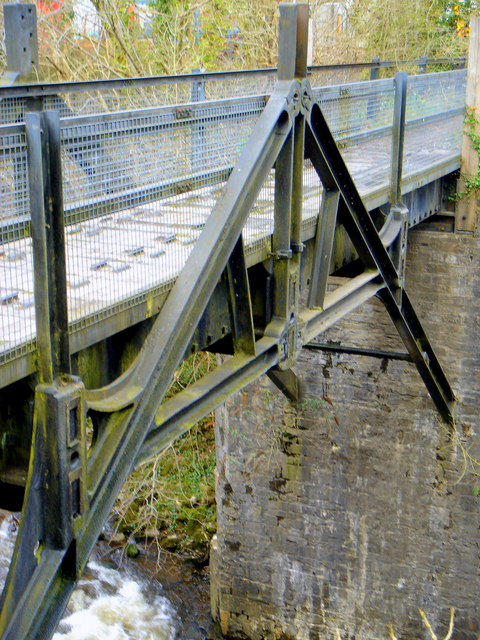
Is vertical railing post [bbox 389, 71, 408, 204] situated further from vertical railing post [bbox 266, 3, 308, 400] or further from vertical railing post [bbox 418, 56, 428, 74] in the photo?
vertical railing post [bbox 418, 56, 428, 74]

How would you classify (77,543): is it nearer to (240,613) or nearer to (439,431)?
(439,431)

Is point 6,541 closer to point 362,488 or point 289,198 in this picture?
point 362,488

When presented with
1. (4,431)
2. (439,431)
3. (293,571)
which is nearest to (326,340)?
(439,431)

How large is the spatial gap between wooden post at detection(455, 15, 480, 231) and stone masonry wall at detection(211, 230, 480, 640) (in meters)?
0.19

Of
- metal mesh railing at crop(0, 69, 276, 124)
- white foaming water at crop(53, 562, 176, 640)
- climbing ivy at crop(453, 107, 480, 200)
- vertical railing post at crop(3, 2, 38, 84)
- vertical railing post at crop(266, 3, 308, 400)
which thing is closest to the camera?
vertical railing post at crop(266, 3, 308, 400)

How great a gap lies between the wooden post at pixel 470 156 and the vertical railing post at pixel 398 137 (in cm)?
195

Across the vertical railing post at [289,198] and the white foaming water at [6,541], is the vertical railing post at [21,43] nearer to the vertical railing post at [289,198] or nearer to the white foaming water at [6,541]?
the vertical railing post at [289,198]

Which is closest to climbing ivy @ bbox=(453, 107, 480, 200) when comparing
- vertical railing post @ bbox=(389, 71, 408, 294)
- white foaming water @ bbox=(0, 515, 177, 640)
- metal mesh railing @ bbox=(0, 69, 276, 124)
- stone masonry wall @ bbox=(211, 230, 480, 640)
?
stone masonry wall @ bbox=(211, 230, 480, 640)

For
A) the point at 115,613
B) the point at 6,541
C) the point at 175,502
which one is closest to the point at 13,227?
the point at 115,613

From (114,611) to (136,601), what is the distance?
343mm

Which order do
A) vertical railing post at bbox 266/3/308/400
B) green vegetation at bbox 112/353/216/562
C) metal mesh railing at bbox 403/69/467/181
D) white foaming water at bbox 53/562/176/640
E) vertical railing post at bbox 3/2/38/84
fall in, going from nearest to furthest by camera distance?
1. vertical railing post at bbox 266/3/308/400
2. vertical railing post at bbox 3/2/38/84
3. metal mesh railing at bbox 403/69/467/181
4. white foaming water at bbox 53/562/176/640
5. green vegetation at bbox 112/353/216/562

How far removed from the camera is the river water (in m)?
11.8

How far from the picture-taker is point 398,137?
7.88 m

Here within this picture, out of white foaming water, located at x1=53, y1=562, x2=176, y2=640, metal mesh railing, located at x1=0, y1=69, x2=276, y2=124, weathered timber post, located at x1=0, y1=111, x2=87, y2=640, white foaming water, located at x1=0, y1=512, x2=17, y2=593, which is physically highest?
metal mesh railing, located at x1=0, y1=69, x2=276, y2=124
